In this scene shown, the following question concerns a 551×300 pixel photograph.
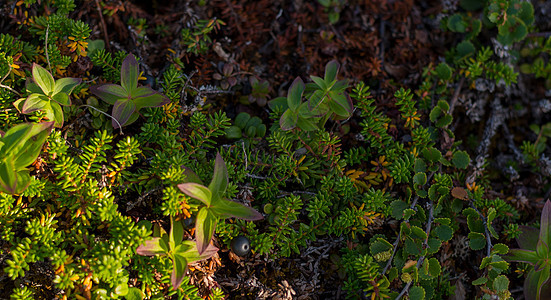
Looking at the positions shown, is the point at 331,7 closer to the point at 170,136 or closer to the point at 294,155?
the point at 294,155

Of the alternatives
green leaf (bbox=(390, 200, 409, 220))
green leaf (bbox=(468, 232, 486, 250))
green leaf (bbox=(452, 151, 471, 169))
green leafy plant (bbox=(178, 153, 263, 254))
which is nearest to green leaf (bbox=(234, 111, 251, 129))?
green leafy plant (bbox=(178, 153, 263, 254))

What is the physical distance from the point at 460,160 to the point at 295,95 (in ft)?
4.81

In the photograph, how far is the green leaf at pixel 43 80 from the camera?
276 centimetres

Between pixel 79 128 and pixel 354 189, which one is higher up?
pixel 79 128

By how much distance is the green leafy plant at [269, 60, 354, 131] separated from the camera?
3.09 m

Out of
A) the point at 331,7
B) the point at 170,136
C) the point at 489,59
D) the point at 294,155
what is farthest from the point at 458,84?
the point at 170,136

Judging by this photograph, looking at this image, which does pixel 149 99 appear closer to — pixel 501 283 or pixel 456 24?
pixel 501 283

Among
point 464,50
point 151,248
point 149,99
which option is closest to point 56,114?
point 149,99

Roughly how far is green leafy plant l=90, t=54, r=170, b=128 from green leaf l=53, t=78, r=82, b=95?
0.38 ft

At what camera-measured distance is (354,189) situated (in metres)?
3.12

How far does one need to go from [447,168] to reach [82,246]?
2883 millimetres

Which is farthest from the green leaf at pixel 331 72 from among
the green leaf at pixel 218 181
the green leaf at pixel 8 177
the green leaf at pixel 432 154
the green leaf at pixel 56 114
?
the green leaf at pixel 8 177

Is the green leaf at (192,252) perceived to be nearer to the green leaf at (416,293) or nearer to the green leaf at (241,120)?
the green leaf at (241,120)

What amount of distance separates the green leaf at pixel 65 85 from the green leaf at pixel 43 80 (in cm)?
3
